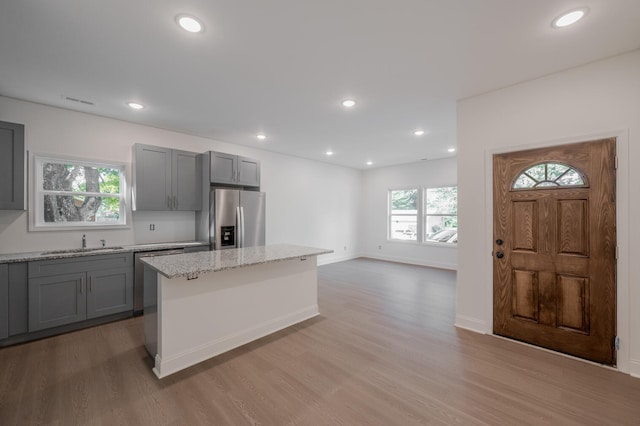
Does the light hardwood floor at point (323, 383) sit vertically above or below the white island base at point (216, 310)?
below

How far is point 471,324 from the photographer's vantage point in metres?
3.07

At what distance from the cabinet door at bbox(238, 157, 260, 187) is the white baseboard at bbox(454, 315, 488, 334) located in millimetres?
3901

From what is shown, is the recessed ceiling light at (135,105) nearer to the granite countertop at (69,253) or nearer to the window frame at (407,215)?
the granite countertop at (69,253)

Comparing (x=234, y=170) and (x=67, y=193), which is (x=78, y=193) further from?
(x=234, y=170)

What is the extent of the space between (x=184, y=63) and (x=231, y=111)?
1.14 meters

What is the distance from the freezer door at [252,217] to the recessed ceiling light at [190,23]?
2.77 meters

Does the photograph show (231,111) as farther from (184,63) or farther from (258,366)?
(258,366)

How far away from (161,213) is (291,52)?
3.36m

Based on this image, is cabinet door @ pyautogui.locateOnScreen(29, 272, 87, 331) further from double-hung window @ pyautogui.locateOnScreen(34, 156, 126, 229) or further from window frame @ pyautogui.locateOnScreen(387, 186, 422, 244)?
window frame @ pyautogui.locateOnScreen(387, 186, 422, 244)

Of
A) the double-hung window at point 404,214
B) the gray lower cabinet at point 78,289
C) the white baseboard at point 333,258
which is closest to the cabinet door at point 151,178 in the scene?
the gray lower cabinet at point 78,289

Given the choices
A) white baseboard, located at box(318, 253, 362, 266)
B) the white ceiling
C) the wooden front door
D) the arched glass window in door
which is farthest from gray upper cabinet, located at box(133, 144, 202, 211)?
the arched glass window in door

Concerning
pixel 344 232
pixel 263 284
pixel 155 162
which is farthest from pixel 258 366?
pixel 344 232

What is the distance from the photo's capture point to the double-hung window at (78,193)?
133 inches

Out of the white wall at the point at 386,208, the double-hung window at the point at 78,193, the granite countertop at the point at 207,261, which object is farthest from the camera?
the white wall at the point at 386,208
